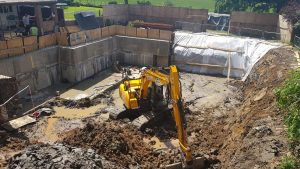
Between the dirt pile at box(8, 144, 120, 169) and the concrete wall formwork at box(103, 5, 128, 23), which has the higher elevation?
the concrete wall formwork at box(103, 5, 128, 23)

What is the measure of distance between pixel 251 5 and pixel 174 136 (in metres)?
30.1

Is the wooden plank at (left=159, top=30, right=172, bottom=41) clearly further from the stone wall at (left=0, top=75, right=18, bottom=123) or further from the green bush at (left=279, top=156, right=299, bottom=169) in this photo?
the green bush at (left=279, top=156, right=299, bottom=169)

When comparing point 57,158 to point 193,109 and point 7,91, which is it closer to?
point 7,91

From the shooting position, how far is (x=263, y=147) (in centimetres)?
1023

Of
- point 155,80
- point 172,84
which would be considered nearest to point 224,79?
point 155,80

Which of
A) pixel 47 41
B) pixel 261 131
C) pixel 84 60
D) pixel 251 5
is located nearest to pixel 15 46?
pixel 47 41

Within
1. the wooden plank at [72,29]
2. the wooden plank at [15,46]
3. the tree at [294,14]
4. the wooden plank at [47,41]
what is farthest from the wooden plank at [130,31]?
the tree at [294,14]

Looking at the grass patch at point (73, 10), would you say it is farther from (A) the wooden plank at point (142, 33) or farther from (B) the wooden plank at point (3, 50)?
(B) the wooden plank at point (3, 50)

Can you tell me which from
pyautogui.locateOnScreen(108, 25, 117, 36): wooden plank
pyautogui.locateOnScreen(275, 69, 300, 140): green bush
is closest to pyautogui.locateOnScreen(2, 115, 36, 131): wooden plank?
pyautogui.locateOnScreen(108, 25, 117, 36): wooden plank

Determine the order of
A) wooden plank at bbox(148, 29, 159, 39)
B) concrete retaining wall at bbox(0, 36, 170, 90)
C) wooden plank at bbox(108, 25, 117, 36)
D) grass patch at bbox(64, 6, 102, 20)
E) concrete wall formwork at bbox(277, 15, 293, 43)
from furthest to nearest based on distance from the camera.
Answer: grass patch at bbox(64, 6, 102, 20), concrete wall formwork at bbox(277, 15, 293, 43), wooden plank at bbox(108, 25, 117, 36), wooden plank at bbox(148, 29, 159, 39), concrete retaining wall at bbox(0, 36, 170, 90)

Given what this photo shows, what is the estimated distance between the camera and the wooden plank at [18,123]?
15329 mm

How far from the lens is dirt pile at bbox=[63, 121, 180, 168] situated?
1259cm

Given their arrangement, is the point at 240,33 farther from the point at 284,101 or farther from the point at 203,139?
→ the point at 284,101

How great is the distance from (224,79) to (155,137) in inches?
435
